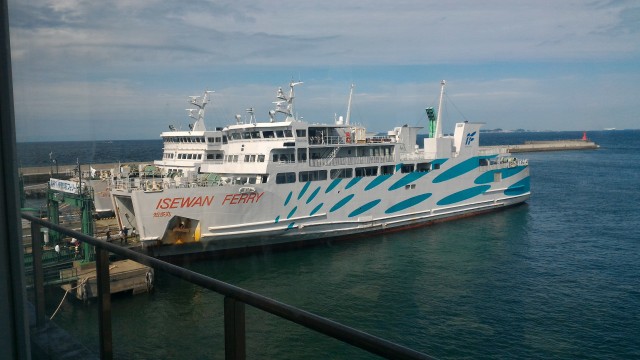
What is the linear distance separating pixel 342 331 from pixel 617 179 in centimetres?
2322

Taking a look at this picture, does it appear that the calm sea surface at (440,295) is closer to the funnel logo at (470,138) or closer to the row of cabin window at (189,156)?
the funnel logo at (470,138)

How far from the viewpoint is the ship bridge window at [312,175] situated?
33.4 ft

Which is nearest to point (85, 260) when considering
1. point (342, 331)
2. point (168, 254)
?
point (342, 331)

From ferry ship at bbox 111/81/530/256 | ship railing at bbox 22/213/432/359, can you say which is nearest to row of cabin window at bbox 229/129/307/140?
ferry ship at bbox 111/81/530/256

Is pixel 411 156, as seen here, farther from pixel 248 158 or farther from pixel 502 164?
pixel 248 158

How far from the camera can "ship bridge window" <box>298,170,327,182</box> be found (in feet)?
33.4

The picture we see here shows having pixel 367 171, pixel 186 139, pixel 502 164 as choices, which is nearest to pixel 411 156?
pixel 367 171

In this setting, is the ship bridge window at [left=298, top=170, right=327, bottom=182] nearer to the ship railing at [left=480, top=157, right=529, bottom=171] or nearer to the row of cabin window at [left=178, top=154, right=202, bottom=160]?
the row of cabin window at [left=178, top=154, right=202, bottom=160]

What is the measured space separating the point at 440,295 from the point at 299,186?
4094 mm

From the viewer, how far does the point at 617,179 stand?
2022cm

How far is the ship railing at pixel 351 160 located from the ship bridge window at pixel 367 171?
0.14 m

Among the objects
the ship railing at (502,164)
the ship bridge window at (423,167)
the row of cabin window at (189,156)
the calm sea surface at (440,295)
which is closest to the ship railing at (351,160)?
the ship bridge window at (423,167)

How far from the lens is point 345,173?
1091 centimetres

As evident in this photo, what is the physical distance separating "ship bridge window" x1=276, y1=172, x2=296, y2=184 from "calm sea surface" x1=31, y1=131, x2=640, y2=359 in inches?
58.2
